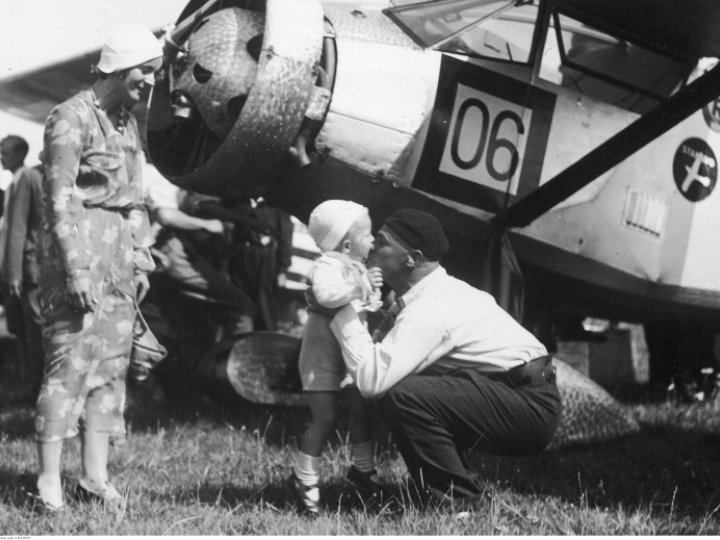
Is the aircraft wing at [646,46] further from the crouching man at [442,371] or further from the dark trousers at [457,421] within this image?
the dark trousers at [457,421]

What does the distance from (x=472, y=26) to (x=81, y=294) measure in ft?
7.15

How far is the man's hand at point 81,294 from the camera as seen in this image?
2.67 m

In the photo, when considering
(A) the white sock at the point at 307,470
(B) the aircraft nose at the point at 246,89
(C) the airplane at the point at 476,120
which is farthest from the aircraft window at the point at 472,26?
(A) the white sock at the point at 307,470

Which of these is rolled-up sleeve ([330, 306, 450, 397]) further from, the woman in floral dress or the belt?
the woman in floral dress

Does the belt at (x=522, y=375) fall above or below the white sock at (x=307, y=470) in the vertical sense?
above

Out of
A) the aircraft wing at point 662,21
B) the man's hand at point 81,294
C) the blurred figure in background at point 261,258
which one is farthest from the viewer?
the blurred figure in background at point 261,258

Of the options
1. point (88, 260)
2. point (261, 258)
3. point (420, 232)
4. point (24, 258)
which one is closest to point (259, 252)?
point (261, 258)

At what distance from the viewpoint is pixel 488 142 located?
3.61 m

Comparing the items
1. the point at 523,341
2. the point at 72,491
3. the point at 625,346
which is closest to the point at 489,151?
the point at 523,341

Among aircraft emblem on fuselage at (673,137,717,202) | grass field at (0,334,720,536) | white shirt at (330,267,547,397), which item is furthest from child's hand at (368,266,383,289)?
aircraft emblem on fuselage at (673,137,717,202)

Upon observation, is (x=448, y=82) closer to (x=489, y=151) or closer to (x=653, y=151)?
(x=489, y=151)

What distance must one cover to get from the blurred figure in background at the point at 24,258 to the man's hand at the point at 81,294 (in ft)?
6.98

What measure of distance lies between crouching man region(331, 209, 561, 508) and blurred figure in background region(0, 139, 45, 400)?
2.77m

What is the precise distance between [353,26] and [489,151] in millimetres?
823
